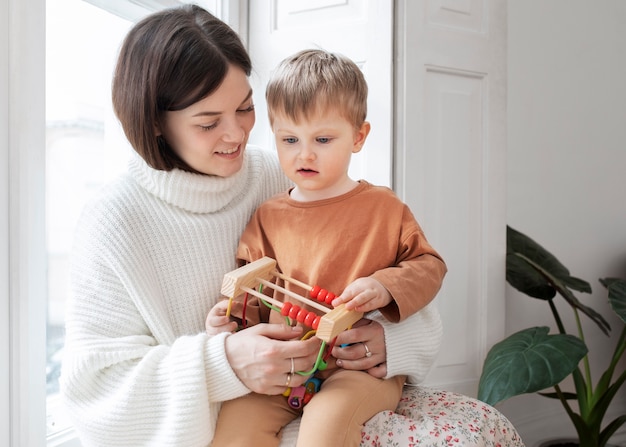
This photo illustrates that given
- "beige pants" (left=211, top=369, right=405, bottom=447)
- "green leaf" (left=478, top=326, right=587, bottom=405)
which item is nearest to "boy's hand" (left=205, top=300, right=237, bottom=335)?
"beige pants" (left=211, top=369, right=405, bottom=447)

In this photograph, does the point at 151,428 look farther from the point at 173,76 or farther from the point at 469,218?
the point at 469,218

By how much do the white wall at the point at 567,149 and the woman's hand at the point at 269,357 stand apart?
2081mm

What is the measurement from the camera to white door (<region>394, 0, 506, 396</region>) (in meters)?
2.13

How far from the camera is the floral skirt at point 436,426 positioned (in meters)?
1.16

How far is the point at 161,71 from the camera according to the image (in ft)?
4.14

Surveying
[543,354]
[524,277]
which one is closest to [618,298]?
[524,277]

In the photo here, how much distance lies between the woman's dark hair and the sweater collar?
0.03m

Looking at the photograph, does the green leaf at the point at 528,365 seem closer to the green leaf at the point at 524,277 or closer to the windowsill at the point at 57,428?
the green leaf at the point at 524,277

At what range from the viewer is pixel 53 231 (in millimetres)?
1589

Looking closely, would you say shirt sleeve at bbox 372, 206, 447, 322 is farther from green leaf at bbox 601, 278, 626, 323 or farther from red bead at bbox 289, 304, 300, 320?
green leaf at bbox 601, 278, 626, 323

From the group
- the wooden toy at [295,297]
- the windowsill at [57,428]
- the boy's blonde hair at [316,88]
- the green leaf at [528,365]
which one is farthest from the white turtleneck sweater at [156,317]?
the green leaf at [528,365]

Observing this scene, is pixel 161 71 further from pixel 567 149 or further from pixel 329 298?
pixel 567 149

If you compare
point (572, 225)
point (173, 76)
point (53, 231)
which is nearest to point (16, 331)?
point (53, 231)

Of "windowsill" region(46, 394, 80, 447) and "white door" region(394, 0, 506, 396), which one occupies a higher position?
"white door" region(394, 0, 506, 396)
